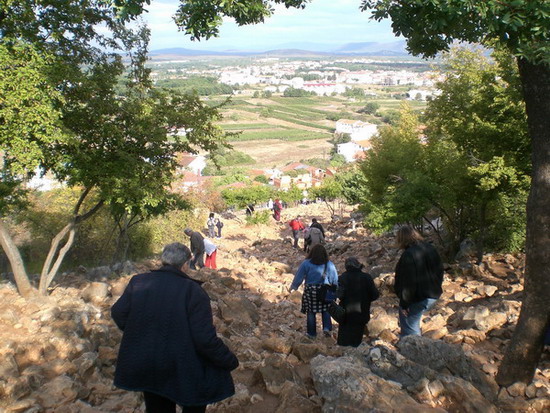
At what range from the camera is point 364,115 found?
134 meters

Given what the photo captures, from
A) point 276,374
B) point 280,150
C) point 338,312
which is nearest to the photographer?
point 276,374

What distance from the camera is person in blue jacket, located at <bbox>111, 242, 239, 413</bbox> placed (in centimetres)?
291

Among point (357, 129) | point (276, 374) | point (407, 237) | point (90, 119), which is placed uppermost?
point (90, 119)

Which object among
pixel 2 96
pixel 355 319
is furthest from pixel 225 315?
pixel 2 96

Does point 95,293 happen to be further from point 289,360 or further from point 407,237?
point 407,237

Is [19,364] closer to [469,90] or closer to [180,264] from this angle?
[180,264]

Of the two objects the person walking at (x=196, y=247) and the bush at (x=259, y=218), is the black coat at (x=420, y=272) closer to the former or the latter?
the person walking at (x=196, y=247)

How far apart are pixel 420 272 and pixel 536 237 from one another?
1297mm

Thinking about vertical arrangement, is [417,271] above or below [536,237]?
below

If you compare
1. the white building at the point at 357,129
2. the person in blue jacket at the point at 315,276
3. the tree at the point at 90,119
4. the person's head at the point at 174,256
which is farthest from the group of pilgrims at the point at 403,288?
the white building at the point at 357,129

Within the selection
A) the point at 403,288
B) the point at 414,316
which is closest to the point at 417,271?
the point at 403,288

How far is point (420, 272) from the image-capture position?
522cm

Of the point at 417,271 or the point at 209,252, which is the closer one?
the point at 417,271

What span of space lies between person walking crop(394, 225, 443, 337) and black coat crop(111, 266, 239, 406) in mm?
2882
